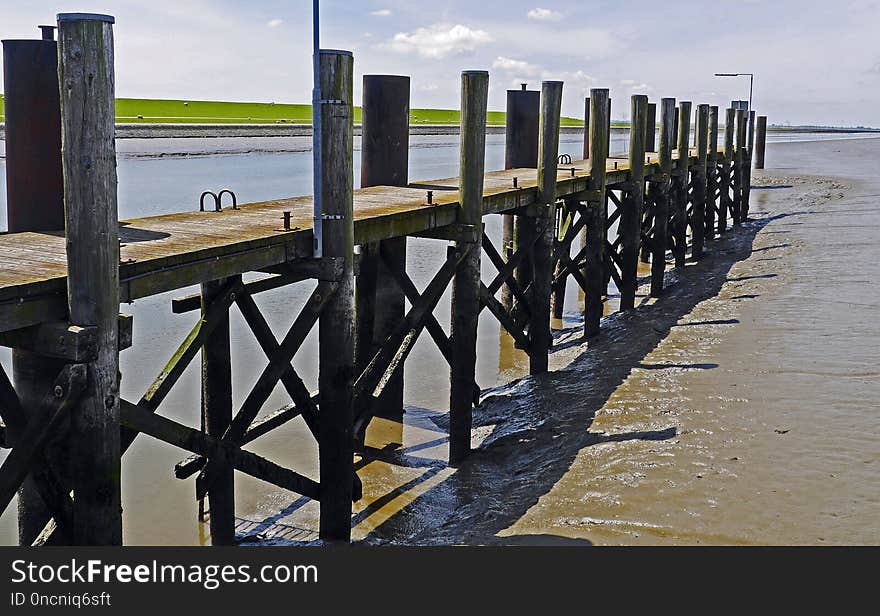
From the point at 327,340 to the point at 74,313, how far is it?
6.94 feet

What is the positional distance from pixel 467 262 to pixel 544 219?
2.06 meters

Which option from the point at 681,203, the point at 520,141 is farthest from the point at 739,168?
the point at 520,141

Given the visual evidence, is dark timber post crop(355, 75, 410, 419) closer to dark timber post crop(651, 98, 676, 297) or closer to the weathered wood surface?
the weathered wood surface

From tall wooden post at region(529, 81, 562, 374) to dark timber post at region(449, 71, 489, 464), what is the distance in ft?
5.70

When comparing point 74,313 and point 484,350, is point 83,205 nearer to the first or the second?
point 74,313

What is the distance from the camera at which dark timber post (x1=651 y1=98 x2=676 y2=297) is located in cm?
1380

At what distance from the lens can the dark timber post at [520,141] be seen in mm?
11445

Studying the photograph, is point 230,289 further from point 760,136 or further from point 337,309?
point 760,136

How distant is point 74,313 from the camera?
4195 mm

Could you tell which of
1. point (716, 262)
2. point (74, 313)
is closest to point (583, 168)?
point (716, 262)

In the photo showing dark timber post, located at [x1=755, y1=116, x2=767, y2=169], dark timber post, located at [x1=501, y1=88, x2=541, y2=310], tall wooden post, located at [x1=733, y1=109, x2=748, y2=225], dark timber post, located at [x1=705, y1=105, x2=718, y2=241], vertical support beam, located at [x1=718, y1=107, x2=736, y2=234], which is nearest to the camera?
dark timber post, located at [x1=501, y1=88, x2=541, y2=310]

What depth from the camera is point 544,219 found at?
378 inches

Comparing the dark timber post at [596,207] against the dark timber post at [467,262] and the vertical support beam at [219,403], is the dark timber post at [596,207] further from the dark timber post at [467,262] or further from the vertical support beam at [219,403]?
the vertical support beam at [219,403]

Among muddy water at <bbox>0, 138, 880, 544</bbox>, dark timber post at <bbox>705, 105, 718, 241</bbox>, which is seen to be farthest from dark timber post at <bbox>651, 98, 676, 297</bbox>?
dark timber post at <bbox>705, 105, 718, 241</bbox>
